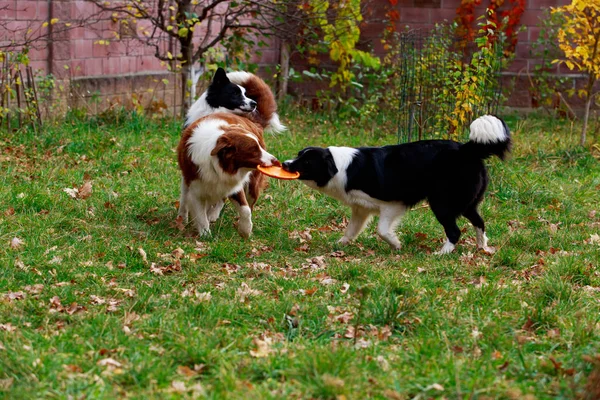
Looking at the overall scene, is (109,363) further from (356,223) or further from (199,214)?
(356,223)

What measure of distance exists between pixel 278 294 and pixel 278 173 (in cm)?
165

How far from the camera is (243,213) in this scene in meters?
7.31

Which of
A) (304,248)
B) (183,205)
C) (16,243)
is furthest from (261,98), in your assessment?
(16,243)

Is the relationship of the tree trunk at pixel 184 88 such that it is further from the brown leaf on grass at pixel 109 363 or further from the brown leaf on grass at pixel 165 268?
the brown leaf on grass at pixel 109 363

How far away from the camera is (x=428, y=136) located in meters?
9.81

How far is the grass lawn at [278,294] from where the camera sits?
→ 158 inches

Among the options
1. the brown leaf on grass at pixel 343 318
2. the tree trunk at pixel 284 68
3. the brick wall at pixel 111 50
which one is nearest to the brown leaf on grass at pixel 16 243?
the brown leaf on grass at pixel 343 318

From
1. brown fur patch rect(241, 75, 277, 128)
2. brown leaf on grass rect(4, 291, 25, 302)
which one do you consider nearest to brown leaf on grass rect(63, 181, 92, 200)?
brown fur patch rect(241, 75, 277, 128)

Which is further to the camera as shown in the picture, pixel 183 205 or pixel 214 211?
pixel 214 211

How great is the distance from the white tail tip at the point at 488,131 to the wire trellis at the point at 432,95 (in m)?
2.56

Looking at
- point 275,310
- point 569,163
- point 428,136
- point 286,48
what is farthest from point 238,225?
point 286,48

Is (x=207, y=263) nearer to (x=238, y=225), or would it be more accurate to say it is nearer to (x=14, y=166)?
(x=238, y=225)

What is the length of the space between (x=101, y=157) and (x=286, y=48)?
596 centimetres

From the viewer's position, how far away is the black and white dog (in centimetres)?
688
